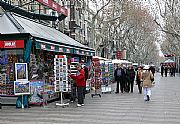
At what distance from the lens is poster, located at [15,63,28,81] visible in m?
14.0

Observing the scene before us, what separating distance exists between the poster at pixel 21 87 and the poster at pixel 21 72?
0.18m

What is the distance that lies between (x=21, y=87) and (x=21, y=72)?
2.04 feet

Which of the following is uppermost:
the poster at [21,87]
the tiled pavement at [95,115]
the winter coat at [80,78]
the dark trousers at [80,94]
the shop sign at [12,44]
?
the shop sign at [12,44]

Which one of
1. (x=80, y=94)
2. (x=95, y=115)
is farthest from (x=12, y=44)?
(x=95, y=115)

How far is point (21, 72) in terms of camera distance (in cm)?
1411

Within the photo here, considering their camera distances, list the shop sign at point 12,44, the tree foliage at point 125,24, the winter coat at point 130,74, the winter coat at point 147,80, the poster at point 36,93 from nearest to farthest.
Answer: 1. the shop sign at point 12,44
2. the poster at point 36,93
3. the winter coat at point 147,80
4. the winter coat at point 130,74
5. the tree foliage at point 125,24

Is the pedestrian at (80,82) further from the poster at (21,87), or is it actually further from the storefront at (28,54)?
the poster at (21,87)

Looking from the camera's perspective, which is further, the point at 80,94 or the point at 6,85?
the point at 6,85

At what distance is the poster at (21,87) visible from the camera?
13969 mm

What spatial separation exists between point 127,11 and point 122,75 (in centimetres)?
2064

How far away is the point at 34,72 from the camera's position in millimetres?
15703

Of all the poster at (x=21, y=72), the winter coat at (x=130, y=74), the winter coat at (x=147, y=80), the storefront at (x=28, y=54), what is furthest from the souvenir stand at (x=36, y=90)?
the winter coat at (x=130, y=74)

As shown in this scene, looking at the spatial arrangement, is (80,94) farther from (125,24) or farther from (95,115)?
(125,24)

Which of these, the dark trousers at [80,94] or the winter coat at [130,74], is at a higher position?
the winter coat at [130,74]
